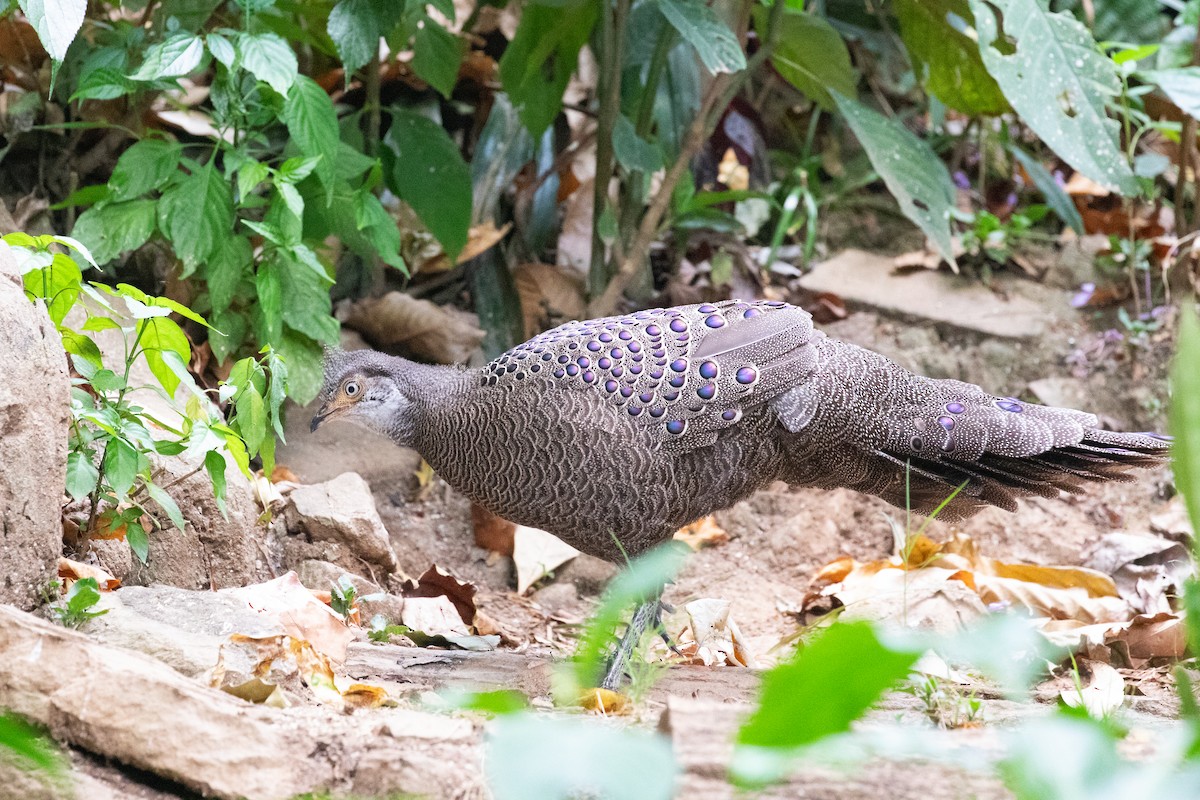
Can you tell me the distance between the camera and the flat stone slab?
18.0 feet

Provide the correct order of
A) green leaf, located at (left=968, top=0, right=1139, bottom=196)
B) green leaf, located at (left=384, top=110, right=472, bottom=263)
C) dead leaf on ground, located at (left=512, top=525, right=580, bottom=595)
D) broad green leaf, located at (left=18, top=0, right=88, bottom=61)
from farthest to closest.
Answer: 1. green leaf, located at (left=384, top=110, right=472, bottom=263)
2. dead leaf on ground, located at (left=512, top=525, right=580, bottom=595)
3. green leaf, located at (left=968, top=0, right=1139, bottom=196)
4. broad green leaf, located at (left=18, top=0, right=88, bottom=61)

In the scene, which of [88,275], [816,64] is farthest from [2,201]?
[816,64]

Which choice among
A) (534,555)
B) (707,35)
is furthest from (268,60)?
(534,555)

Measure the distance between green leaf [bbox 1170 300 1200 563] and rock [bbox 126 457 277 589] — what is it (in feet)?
8.36

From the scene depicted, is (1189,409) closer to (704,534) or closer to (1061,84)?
(1061,84)

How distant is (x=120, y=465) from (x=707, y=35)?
2405 millimetres

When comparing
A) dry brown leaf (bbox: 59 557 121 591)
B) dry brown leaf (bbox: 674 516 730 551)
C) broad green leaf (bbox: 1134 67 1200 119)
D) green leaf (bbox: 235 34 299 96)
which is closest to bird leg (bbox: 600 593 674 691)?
dry brown leaf (bbox: 674 516 730 551)

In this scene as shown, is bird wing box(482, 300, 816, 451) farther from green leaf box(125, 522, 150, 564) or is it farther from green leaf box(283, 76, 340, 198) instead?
green leaf box(125, 522, 150, 564)

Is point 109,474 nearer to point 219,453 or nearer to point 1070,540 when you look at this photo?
point 219,453

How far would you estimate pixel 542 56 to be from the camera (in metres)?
4.54

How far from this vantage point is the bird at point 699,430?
10.7ft

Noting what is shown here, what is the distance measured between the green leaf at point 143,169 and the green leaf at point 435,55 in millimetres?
1127

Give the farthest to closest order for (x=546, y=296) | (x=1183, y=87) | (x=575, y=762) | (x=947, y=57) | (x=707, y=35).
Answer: (x=546, y=296) → (x=947, y=57) → (x=1183, y=87) → (x=707, y=35) → (x=575, y=762)

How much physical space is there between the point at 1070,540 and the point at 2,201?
13.5ft
